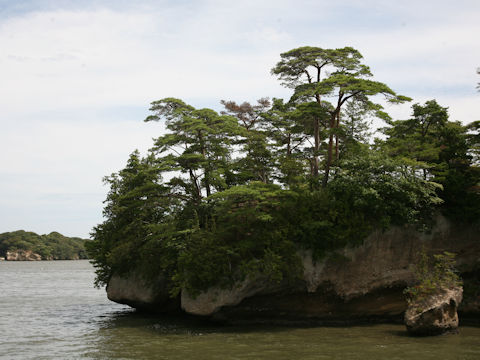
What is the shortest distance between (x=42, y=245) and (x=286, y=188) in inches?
5747

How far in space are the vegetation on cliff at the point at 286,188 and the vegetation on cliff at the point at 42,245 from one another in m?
129

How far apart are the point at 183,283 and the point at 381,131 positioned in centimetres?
1994

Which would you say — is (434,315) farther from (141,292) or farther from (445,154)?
(141,292)

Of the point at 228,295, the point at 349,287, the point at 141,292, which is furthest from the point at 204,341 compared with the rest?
the point at 141,292

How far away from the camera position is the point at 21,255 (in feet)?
483

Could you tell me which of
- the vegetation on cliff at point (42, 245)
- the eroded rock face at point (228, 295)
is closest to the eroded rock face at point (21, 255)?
the vegetation on cliff at point (42, 245)

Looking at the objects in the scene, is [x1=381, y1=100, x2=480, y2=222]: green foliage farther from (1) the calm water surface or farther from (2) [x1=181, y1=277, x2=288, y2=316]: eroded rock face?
(2) [x1=181, y1=277, x2=288, y2=316]: eroded rock face

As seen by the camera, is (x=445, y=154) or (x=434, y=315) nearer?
(x=434, y=315)

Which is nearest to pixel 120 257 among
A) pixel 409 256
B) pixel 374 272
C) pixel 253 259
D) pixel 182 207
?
pixel 182 207

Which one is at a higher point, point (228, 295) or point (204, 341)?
point (228, 295)

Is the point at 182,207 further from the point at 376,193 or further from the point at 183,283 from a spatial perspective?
the point at 376,193

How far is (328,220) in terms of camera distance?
2081cm

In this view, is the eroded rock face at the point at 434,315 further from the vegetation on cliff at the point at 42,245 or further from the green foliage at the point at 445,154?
the vegetation on cliff at the point at 42,245

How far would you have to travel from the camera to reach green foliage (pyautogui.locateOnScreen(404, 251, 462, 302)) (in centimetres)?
1794
